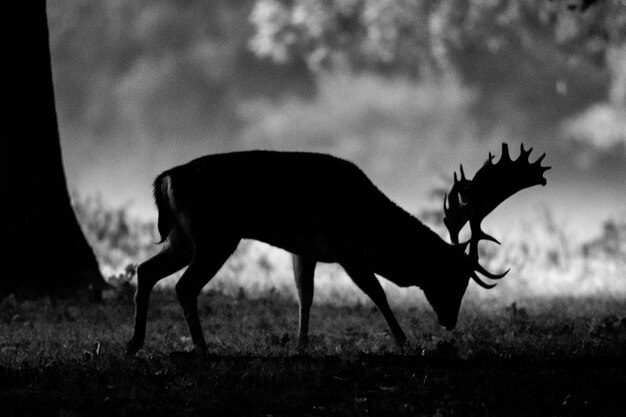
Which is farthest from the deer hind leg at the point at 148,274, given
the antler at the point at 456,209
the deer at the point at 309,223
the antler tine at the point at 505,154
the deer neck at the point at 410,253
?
the antler tine at the point at 505,154

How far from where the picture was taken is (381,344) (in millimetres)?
Answer: 9250

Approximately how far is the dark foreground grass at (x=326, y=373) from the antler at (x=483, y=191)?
1.04 metres

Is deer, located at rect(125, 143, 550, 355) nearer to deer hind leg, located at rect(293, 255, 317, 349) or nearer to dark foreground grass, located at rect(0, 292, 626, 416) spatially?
deer hind leg, located at rect(293, 255, 317, 349)

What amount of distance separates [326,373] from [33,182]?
8.00 m

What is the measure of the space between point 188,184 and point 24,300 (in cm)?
525

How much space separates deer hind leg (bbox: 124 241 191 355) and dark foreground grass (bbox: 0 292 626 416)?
0.17m

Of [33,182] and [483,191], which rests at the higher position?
[33,182]

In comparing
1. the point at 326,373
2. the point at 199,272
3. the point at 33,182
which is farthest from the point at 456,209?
the point at 33,182

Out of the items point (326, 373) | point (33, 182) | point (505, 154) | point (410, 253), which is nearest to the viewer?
point (326, 373)

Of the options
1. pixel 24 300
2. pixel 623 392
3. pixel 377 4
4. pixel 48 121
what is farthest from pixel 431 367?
pixel 377 4

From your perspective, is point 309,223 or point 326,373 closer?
point 326,373

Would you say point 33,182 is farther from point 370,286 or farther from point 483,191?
point 483,191

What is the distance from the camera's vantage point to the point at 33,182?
1405 centimetres

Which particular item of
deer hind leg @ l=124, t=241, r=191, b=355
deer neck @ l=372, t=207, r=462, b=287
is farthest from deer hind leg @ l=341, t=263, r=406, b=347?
deer hind leg @ l=124, t=241, r=191, b=355
